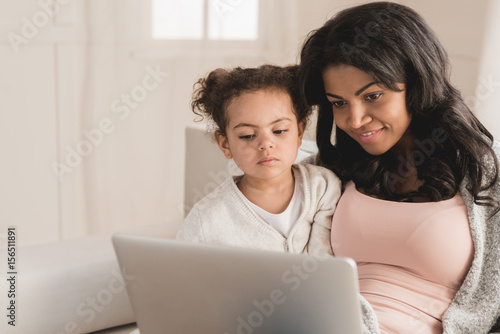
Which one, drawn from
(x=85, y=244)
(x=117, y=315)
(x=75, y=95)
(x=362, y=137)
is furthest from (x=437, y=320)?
(x=75, y=95)

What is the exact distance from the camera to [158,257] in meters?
0.95

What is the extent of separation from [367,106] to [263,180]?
0.27 metres

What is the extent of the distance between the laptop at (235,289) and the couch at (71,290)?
0.47 meters

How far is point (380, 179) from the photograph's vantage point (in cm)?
136

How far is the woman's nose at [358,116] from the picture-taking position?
1266 millimetres

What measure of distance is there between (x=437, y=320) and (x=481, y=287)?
109 millimetres

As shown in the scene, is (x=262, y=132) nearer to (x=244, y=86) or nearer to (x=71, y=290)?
(x=244, y=86)

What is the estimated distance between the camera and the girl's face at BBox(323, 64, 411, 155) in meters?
1.25

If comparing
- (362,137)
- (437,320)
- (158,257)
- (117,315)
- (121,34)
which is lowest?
(117,315)

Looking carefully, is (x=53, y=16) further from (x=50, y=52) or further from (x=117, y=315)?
(x=117, y=315)

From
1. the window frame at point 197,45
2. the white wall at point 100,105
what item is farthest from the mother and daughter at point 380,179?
the window frame at point 197,45

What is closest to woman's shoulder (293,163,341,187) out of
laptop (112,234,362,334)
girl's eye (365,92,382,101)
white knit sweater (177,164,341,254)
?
white knit sweater (177,164,341,254)

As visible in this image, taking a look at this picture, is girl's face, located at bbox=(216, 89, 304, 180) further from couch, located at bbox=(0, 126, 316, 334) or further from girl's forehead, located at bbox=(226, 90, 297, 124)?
couch, located at bbox=(0, 126, 316, 334)

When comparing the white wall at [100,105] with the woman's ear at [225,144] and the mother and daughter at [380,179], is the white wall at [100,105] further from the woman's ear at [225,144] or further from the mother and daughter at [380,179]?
the woman's ear at [225,144]
